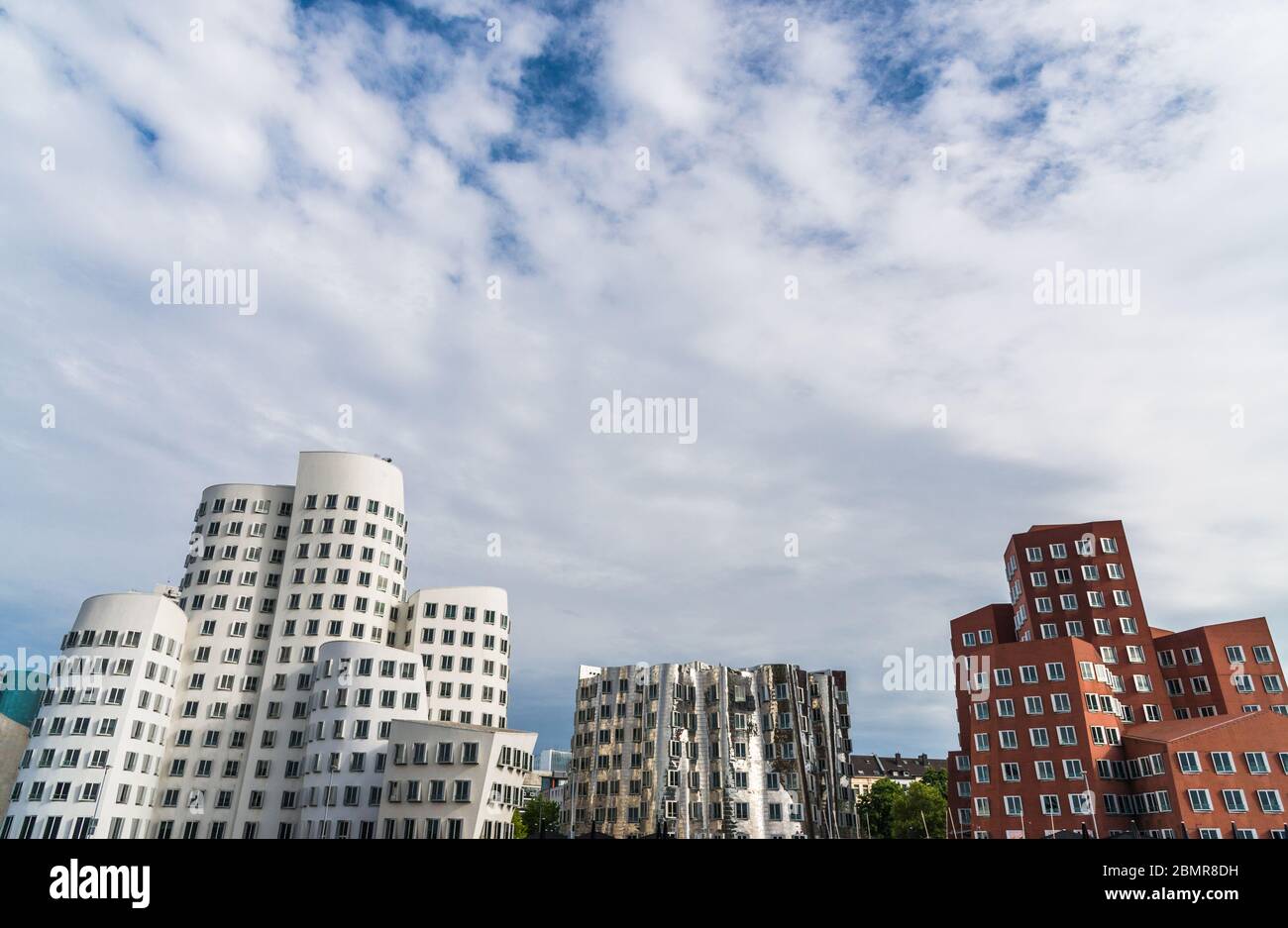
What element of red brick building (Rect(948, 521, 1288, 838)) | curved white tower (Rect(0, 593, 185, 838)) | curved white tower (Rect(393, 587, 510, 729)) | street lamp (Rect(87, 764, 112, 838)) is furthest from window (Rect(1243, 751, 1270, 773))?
street lamp (Rect(87, 764, 112, 838))

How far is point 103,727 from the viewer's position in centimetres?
9081

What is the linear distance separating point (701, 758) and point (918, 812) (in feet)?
155

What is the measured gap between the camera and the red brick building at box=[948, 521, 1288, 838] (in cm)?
7956

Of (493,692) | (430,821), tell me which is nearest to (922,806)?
(493,692)

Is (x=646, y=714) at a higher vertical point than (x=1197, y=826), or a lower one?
higher

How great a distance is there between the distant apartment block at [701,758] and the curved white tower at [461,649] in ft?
78.9

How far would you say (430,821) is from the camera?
267 ft

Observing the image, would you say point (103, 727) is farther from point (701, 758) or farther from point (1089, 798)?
point (1089, 798)

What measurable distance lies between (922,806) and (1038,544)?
57918 millimetres

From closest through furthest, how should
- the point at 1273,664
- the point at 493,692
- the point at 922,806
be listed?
1. the point at 1273,664
2. the point at 493,692
3. the point at 922,806

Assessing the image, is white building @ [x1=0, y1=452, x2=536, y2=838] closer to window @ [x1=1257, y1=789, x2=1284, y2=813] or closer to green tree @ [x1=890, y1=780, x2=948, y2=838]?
window @ [x1=1257, y1=789, x2=1284, y2=813]

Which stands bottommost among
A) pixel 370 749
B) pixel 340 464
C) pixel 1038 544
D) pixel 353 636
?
pixel 370 749
